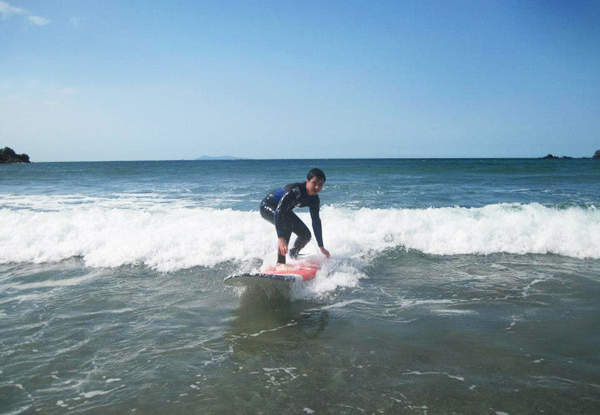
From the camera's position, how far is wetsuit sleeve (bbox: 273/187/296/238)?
20.3 feet

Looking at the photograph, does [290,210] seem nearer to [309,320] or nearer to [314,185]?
[314,185]

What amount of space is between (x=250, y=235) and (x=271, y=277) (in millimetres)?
4091

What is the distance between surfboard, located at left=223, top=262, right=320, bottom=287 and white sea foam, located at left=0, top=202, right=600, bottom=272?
219cm

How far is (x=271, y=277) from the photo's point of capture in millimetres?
5715

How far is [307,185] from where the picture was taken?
621 centimetres

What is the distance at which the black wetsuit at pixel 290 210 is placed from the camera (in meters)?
6.23

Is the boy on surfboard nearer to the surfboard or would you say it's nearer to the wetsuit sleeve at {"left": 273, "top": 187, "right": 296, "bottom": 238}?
the wetsuit sleeve at {"left": 273, "top": 187, "right": 296, "bottom": 238}

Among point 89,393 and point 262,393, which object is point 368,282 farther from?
point 89,393

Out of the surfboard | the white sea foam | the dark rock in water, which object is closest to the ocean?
the white sea foam

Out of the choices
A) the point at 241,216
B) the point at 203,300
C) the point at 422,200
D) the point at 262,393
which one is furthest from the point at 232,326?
the point at 422,200

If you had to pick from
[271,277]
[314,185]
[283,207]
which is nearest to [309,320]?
[271,277]

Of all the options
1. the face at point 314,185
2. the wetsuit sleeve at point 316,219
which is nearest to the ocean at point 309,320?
the wetsuit sleeve at point 316,219

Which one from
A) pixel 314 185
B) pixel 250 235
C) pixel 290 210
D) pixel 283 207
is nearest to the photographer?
pixel 314 185

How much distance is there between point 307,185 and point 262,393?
345cm
